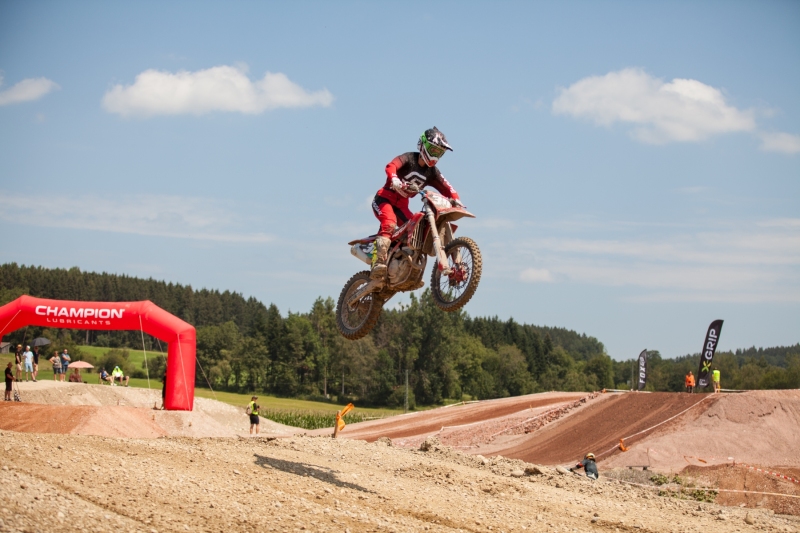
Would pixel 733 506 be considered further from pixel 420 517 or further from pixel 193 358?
pixel 193 358

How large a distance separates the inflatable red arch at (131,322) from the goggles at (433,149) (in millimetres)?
20158

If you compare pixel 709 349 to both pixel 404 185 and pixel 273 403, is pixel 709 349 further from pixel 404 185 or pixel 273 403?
pixel 273 403

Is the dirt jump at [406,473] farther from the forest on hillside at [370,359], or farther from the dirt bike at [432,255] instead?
the forest on hillside at [370,359]

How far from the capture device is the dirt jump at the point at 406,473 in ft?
42.2

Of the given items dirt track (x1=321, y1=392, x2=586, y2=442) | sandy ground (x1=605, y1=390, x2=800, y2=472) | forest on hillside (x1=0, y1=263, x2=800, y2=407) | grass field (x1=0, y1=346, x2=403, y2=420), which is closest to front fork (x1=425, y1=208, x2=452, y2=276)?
sandy ground (x1=605, y1=390, x2=800, y2=472)

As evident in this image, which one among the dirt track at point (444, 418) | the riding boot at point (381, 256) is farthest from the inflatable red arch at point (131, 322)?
the riding boot at point (381, 256)

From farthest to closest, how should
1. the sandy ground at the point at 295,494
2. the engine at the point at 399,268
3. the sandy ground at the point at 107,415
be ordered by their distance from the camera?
the sandy ground at the point at 107,415
the engine at the point at 399,268
the sandy ground at the point at 295,494

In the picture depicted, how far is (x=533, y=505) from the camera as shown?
59.0 ft

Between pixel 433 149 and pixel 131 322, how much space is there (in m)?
21.9

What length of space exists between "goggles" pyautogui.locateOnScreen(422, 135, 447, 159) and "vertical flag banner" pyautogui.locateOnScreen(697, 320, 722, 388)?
3376 centimetres

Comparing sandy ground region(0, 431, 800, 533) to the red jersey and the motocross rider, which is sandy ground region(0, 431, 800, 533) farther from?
the red jersey

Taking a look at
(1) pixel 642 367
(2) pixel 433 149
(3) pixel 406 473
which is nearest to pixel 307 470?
(3) pixel 406 473

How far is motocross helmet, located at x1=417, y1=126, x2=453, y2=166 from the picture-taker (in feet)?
45.4

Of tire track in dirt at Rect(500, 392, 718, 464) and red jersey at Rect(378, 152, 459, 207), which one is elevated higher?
red jersey at Rect(378, 152, 459, 207)
